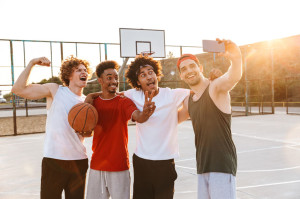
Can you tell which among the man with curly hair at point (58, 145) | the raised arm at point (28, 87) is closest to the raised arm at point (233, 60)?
the man with curly hair at point (58, 145)

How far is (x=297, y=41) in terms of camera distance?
28.2 meters

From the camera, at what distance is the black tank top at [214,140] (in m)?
2.41

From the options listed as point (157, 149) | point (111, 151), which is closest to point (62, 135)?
point (111, 151)

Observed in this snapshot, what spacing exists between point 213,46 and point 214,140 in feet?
2.53

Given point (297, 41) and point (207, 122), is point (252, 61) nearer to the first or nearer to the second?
point (297, 41)

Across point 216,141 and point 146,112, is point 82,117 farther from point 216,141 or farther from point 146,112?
point 216,141

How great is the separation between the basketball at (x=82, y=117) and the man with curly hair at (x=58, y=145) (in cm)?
16

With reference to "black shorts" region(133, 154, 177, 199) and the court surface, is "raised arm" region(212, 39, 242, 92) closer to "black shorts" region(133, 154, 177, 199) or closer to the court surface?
"black shorts" region(133, 154, 177, 199)

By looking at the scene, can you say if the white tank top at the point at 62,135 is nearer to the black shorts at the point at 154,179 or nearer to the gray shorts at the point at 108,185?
the gray shorts at the point at 108,185

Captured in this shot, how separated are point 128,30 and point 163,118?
12315 millimetres

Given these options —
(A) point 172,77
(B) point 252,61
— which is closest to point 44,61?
(B) point 252,61

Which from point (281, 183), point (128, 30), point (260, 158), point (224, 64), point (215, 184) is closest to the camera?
point (215, 184)

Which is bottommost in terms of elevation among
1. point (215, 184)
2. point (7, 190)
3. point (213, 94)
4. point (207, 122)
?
point (7, 190)

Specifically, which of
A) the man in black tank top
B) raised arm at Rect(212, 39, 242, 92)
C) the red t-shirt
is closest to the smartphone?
raised arm at Rect(212, 39, 242, 92)
